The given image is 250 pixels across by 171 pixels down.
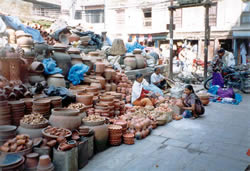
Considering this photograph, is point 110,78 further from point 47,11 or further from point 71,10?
point 71,10

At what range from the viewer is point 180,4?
33.4ft

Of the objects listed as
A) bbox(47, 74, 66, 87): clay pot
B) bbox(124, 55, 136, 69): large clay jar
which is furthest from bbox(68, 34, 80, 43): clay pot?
bbox(47, 74, 66, 87): clay pot

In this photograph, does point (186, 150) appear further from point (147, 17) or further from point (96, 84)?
point (147, 17)

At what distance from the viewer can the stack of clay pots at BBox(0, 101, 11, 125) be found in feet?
11.8

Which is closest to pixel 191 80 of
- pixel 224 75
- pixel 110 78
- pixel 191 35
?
pixel 224 75

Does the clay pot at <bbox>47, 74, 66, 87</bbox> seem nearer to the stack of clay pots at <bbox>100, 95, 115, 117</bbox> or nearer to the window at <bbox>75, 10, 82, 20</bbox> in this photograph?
the stack of clay pots at <bbox>100, 95, 115, 117</bbox>

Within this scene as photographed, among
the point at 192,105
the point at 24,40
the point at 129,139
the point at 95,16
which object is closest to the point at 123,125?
the point at 129,139

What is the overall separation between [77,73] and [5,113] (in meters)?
2.81

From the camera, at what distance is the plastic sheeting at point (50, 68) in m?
5.70

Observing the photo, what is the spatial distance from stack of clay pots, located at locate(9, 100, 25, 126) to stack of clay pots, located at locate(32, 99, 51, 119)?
0.18 metres

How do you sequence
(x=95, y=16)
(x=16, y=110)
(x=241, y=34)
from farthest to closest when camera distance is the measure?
(x=95, y=16) → (x=241, y=34) → (x=16, y=110)

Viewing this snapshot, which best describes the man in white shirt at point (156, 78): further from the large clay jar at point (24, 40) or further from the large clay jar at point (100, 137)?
the large clay jar at point (100, 137)

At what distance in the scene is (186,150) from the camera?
4.20m

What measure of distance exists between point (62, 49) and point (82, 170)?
12.5ft
